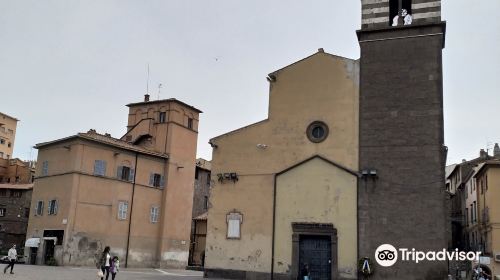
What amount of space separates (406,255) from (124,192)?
2410 centimetres

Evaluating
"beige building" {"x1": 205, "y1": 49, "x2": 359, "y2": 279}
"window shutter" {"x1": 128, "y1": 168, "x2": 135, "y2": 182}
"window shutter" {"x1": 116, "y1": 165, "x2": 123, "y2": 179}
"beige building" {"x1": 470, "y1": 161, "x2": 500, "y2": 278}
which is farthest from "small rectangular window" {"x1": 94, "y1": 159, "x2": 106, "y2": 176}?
"beige building" {"x1": 470, "y1": 161, "x2": 500, "y2": 278}

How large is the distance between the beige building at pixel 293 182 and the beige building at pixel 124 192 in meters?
13.8

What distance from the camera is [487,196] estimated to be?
35.6m

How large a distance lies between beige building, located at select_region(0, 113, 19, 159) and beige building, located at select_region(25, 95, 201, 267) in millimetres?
43085

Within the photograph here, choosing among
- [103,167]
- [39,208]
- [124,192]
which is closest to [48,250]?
[39,208]

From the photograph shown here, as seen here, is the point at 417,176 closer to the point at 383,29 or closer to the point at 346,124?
the point at 346,124

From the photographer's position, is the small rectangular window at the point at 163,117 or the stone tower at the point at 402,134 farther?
the small rectangular window at the point at 163,117

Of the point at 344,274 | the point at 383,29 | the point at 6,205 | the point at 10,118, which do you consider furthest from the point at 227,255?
the point at 10,118

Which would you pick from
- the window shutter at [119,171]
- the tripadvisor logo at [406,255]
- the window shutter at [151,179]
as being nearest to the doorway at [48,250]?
the window shutter at [119,171]

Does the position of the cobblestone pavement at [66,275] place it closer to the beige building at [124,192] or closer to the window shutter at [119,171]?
the beige building at [124,192]

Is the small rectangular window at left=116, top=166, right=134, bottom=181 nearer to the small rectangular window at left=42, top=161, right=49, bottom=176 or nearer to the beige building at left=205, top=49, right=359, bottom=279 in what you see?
the small rectangular window at left=42, top=161, right=49, bottom=176

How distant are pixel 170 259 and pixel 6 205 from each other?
2352 centimetres

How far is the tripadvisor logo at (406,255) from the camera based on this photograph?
2230 cm

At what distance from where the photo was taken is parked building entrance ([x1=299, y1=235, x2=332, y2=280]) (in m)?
24.3
